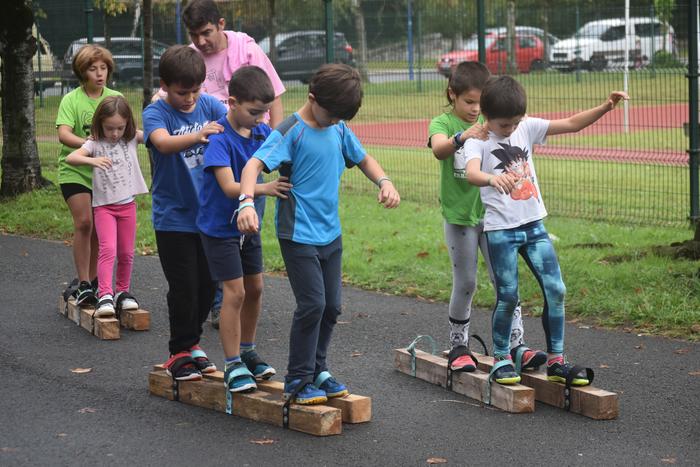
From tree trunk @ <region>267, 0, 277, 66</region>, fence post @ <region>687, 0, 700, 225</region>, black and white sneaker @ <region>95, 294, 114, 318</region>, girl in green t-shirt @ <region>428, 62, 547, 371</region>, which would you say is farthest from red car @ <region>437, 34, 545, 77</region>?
girl in green t-shirt @ <region>428, 62, 547, 371</region>

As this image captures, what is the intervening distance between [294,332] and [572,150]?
11951mm

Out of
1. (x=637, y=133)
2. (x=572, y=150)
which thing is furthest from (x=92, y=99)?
(x=572, y=150)

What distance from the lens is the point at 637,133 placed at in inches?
564

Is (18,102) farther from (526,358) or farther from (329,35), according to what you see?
(526,358)

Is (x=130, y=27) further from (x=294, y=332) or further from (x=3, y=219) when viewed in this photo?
(x=294, y=332)

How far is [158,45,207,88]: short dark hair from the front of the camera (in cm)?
592

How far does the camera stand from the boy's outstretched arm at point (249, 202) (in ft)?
16.5

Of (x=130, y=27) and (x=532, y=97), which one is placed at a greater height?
(x=130, y=27)

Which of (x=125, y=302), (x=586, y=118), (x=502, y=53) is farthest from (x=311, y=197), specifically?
(x=502, y=53)

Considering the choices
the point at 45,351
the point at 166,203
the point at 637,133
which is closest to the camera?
the point at 166,203

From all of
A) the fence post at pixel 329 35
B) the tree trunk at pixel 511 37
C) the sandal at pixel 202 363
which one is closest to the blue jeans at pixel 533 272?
the sandal at pixel 202 363

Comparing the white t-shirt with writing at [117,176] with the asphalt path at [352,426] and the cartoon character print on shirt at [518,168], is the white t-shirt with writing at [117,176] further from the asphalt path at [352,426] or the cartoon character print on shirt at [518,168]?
the cartoon character print on shirt at [518,168]

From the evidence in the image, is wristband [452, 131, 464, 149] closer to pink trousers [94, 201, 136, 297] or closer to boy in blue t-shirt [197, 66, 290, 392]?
boy in blue t-shirt [197, 66, 290, 392]

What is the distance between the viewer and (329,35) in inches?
518
